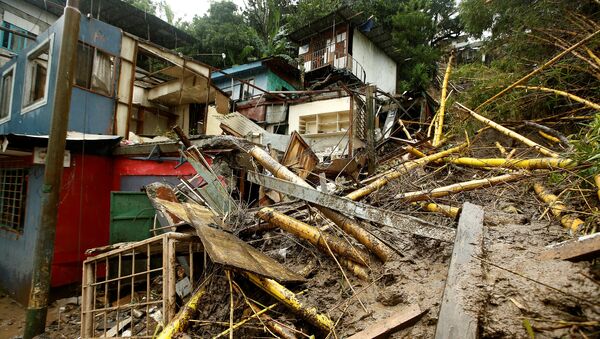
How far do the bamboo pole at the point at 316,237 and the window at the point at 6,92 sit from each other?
10.9m

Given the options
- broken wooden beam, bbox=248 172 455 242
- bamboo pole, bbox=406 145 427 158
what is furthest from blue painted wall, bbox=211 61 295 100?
broken wooden beam, bbox=248 172 455 242

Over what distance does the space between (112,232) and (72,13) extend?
4.07m

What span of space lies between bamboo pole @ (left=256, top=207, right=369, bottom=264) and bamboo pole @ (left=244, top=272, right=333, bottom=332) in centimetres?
62

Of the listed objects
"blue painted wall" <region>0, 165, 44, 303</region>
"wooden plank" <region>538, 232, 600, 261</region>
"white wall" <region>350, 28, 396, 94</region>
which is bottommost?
"blue painted wall" <region>0, 165, 44, 303</region>

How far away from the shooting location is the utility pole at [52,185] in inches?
147

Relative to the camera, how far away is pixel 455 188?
3.60m

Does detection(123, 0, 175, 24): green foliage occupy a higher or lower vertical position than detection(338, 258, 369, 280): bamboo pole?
higher

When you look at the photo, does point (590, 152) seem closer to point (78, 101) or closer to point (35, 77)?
point (78, 101)

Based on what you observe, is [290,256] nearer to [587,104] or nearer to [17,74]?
[587,104]

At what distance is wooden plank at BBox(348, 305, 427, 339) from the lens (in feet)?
5.79

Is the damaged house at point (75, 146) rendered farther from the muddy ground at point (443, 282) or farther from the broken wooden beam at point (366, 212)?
the broken wooden beam at point (366, 212)

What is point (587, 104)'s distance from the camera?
14.2 ft

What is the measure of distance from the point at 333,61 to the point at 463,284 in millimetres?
17696

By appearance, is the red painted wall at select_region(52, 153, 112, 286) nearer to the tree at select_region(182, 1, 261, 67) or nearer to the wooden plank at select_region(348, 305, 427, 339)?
the wooden plank at select_region(348, 305, 427, 339)
